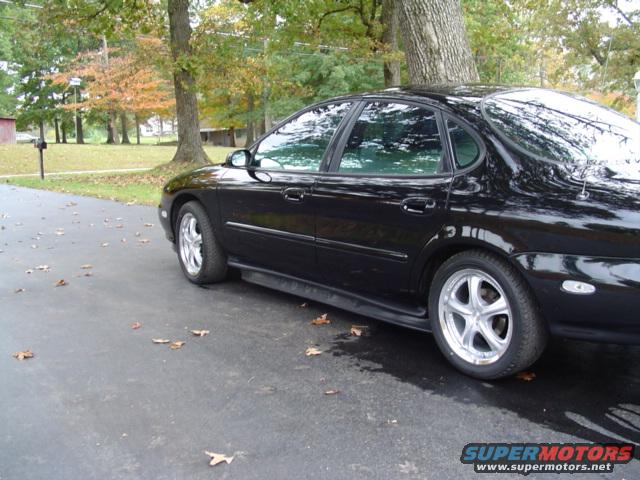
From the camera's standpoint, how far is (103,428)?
2.97m

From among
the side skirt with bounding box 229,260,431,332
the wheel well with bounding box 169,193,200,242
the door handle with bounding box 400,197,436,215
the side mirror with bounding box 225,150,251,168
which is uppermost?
the side mirror with bounding box 225,150,251,168

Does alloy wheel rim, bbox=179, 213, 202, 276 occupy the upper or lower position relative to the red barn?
lower

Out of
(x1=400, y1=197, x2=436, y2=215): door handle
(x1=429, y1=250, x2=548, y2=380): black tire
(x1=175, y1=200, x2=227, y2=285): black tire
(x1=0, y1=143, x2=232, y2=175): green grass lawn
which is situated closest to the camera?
(x1=429, y1=250, x2=548, y2=380): black tire

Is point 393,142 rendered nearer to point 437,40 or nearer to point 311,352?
point 311,352

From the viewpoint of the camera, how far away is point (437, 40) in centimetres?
737

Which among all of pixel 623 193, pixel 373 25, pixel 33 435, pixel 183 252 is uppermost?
pixel 373 25

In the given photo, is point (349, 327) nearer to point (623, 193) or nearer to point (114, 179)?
point (623, 193)

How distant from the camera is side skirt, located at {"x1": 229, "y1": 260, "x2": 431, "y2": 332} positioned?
3.75m

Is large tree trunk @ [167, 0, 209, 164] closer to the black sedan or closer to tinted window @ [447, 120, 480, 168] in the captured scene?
the black sedan

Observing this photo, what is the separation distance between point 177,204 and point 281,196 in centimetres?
165

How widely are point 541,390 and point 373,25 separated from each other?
58.4ft

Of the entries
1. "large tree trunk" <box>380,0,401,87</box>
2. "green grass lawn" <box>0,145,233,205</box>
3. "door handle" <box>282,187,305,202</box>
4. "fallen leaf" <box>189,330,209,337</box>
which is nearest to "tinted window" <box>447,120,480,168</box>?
"door handle" <box>282,187,305,202</box>

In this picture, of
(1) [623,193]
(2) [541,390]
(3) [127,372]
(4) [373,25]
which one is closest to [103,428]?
(3) [127,372]

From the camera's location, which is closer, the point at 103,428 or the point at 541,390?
the point at 103,428
